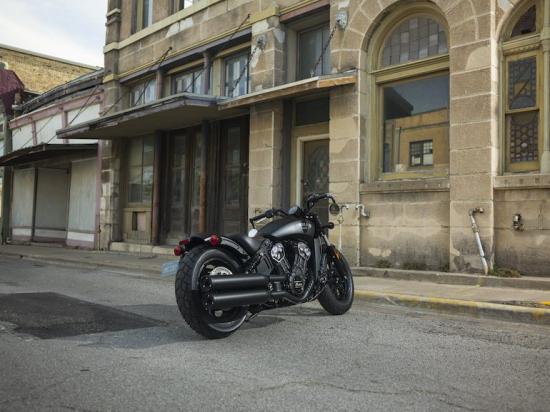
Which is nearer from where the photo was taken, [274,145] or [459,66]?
[459,66]

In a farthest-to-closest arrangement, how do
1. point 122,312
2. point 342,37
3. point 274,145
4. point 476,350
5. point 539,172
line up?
point 274,145 → point 342,37 → point 539,172 → point 122,312 → point 476,350

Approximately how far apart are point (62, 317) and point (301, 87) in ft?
20.7

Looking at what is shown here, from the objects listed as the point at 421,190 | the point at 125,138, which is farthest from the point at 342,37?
the point at 125,138

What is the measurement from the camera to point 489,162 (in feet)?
28.7

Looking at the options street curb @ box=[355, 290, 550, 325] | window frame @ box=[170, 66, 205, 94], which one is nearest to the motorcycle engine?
street curb @ box=[355, 290, 550, 325]

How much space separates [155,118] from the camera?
14156 millimetres

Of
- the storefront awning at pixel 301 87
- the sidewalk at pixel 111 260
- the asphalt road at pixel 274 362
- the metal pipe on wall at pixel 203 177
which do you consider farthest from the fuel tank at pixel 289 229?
the metal pipe on wall at pixel 203 177

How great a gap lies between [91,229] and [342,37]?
11.5 metres

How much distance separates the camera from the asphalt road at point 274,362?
141 inches

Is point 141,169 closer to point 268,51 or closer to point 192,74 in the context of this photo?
point 192,74

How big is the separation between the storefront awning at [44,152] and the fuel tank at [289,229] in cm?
1380

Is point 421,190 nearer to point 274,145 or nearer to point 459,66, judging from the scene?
point 459,66

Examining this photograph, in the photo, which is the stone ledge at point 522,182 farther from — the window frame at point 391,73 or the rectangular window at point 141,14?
the rectangular window at point 141,14

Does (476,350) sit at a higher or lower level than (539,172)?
lower
